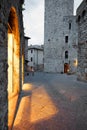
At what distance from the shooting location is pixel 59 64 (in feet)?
88.3

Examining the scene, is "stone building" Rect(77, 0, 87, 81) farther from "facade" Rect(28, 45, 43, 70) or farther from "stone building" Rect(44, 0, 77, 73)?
"facade" Rect(28, 45, 43, 70)

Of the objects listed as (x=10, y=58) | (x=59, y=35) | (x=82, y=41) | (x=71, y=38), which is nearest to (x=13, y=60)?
(x=10, y=58)

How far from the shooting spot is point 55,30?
27.2 meters

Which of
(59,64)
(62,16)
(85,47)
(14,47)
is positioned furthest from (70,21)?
(14,47)

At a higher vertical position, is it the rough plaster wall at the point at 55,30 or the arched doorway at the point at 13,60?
the rough plaster wall at the point at 55,30

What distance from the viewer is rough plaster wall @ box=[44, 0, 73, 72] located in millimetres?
26812

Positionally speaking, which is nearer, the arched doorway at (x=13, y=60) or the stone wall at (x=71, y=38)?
the arched doorway at (x=13, y=60)

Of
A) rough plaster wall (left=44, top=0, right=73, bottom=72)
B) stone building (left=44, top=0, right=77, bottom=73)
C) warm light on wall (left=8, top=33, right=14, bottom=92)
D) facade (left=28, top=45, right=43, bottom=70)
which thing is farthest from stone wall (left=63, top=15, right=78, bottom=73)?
warm light on wall (left=8, top=33, right=14, bottom=92)

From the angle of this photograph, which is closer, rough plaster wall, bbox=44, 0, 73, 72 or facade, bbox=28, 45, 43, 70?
rough plaster wall, bbox=44, 0, 73, 72

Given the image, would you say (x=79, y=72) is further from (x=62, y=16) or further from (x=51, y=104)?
(x=62, y=16)

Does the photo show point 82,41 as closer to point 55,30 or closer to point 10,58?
point 10,58

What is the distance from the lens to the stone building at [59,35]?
25.9 metres

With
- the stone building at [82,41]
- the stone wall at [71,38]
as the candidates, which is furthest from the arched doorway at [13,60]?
the stone wall at [71,38]

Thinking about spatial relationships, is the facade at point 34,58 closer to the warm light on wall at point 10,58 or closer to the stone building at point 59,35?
the stone building at point 59,35
